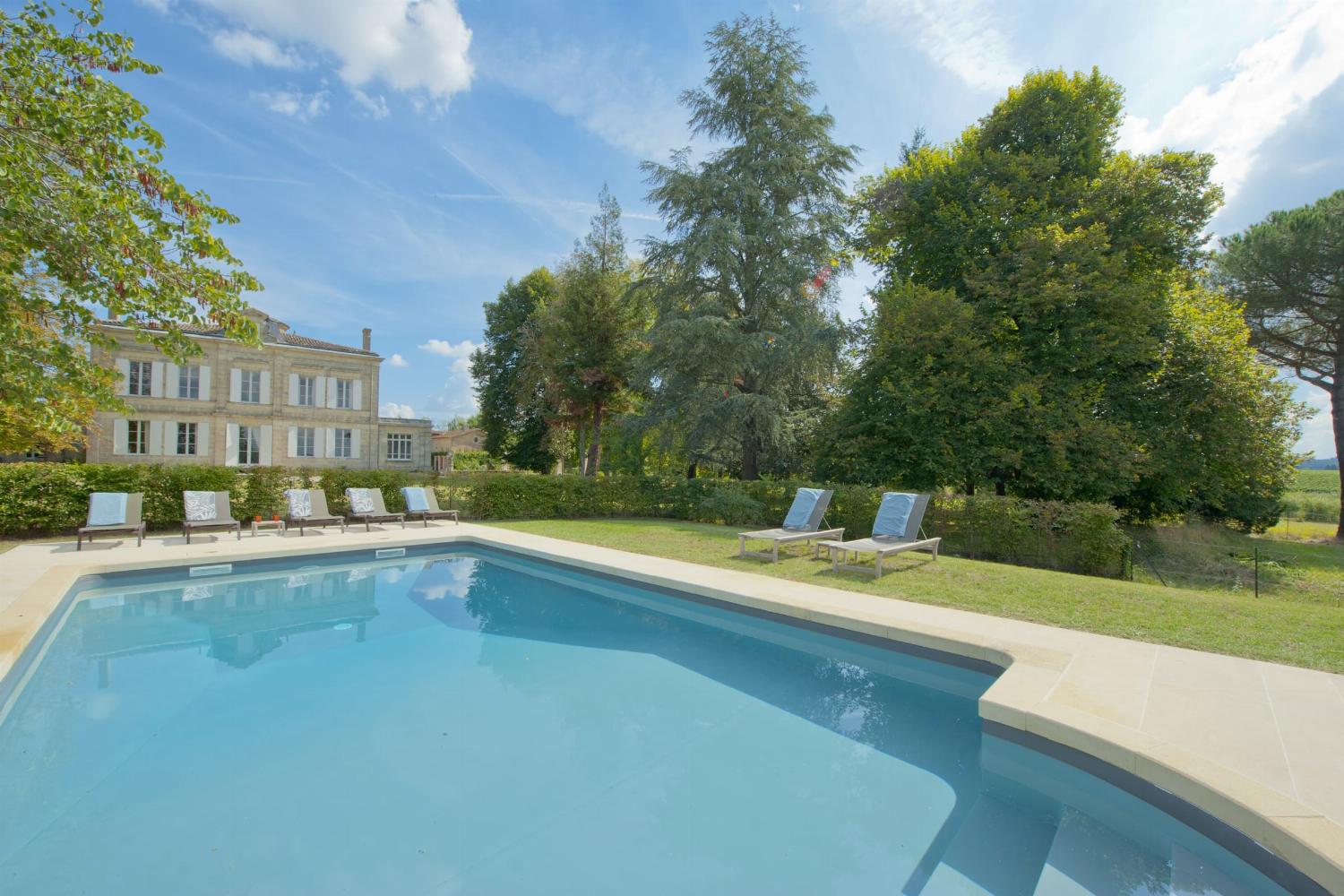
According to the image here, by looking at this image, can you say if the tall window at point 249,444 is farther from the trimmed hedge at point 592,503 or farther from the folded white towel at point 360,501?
the folded white towel at point 360,501

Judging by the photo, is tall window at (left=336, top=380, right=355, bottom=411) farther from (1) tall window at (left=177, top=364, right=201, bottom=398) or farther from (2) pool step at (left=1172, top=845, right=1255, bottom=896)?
(2) pool step at (left=1172, top=845, right=1255, bottom=896)

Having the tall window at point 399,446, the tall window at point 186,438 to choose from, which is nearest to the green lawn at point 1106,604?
the tall window at point 399,446

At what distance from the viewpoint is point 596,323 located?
22.5 metres

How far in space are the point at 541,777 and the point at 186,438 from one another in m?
28.4

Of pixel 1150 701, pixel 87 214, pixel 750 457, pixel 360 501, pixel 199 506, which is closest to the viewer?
pixel 1150 701

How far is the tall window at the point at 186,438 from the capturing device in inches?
959

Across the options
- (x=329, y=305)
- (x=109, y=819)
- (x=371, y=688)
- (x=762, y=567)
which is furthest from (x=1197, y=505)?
(x=329, y=305)

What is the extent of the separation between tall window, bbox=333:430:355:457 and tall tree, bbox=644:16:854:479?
16.6 m

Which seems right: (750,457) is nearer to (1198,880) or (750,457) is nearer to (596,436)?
(596,436)

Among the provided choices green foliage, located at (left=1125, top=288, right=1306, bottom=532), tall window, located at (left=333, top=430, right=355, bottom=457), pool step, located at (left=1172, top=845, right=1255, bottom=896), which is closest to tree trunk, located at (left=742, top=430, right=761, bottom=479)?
green foliage, located at (left=1125, top=288, right=1306, bottom=532)

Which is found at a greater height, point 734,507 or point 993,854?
point 734,507

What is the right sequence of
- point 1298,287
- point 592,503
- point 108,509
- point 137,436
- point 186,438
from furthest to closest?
point 186,438 < point 137,436 < point 1298,287 < point 592,503 < point 108,509

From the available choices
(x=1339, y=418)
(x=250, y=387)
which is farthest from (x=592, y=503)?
(x=1339, y=418)

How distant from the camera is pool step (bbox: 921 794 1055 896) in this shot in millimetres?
2736
